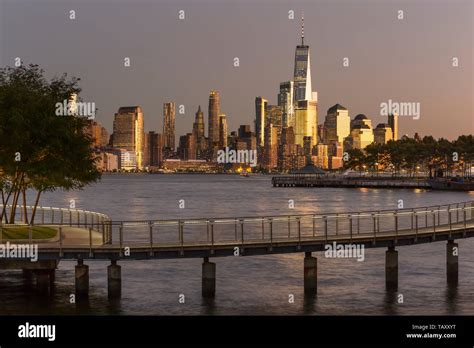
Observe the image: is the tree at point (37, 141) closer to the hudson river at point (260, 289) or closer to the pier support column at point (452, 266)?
the hudson river at point (260, 289)

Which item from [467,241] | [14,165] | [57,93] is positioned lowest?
[467,241]

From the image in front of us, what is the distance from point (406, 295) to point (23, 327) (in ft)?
73.8

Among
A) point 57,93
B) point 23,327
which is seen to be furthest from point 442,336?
point 57,93

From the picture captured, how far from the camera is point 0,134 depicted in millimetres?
42438

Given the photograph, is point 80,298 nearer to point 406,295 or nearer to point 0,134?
point 0,134

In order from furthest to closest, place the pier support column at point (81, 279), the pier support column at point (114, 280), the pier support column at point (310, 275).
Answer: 1. the pier support column at point (310, 275)
2. the pier support column at point (114, 280)
3. the pier support column at point (81, 279)

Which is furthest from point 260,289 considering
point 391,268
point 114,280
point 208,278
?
point 114,280

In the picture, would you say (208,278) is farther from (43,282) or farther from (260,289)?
(43,282)

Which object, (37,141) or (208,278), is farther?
(37,141)

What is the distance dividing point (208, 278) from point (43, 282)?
9034mm

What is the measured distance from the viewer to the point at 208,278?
39812 millimetres

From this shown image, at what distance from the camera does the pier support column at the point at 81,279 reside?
3831cm

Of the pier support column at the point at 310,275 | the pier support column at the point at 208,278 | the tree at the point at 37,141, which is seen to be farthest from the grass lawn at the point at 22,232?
the pier support column at the point at 310,275

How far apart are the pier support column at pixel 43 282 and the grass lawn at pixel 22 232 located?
2.20 meters
